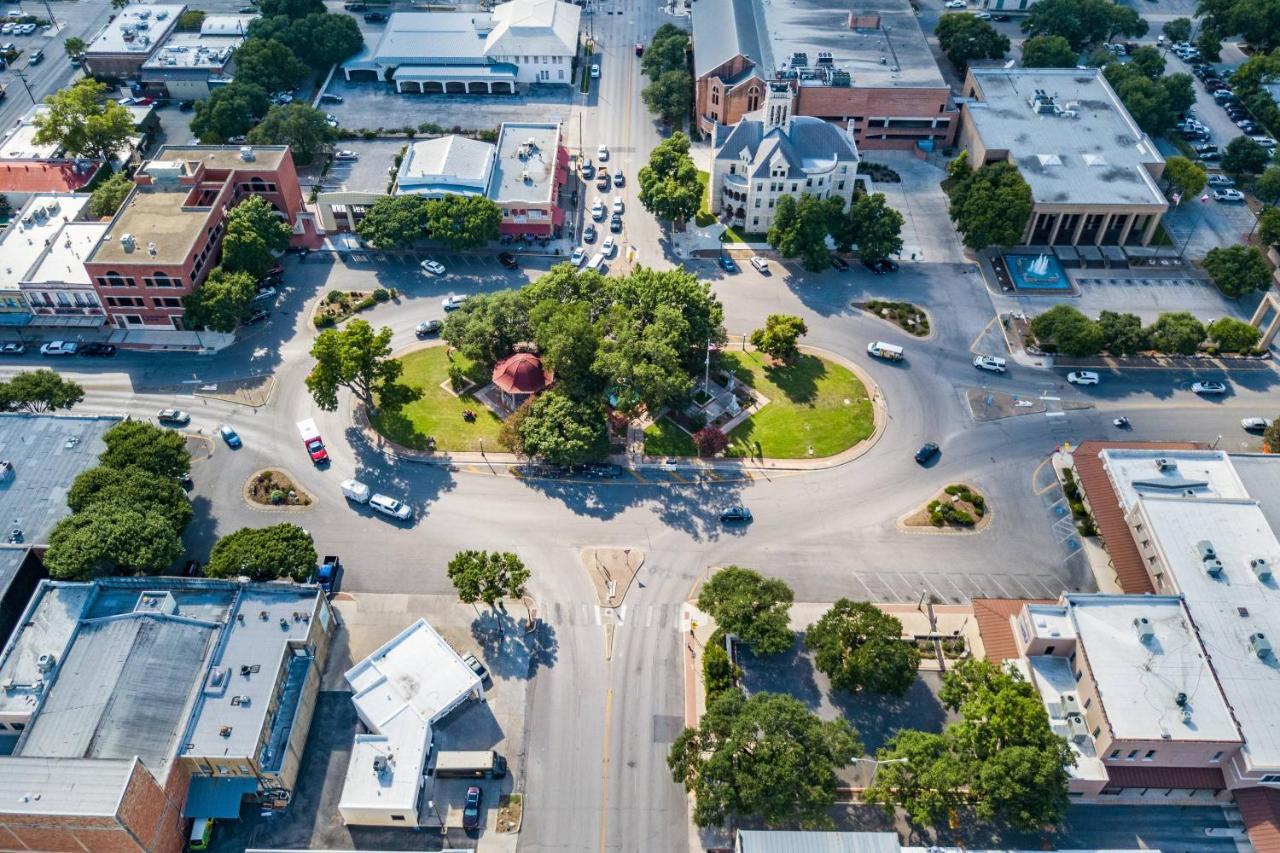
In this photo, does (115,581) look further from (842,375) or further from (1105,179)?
(1105,179)

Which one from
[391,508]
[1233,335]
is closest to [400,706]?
[391,508]

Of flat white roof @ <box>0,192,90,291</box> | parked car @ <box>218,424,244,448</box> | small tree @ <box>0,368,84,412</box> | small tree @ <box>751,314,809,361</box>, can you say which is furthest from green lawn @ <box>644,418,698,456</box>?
flat white roof @ <box>0,192,90,291</box>

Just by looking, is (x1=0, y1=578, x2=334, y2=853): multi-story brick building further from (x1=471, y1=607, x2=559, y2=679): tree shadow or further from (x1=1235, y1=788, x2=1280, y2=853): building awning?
(x1=1235, y1=788, x2=1280, y2=853): building awning

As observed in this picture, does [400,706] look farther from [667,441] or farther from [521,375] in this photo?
[667,441]

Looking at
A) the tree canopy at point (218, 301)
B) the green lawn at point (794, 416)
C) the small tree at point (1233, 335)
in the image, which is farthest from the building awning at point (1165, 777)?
the tree canopy at point (218, 301)

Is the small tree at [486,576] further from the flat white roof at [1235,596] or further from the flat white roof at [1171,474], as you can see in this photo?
the flat white roof at [1171,474]

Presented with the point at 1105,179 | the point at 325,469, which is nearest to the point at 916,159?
the point at 1105,179
